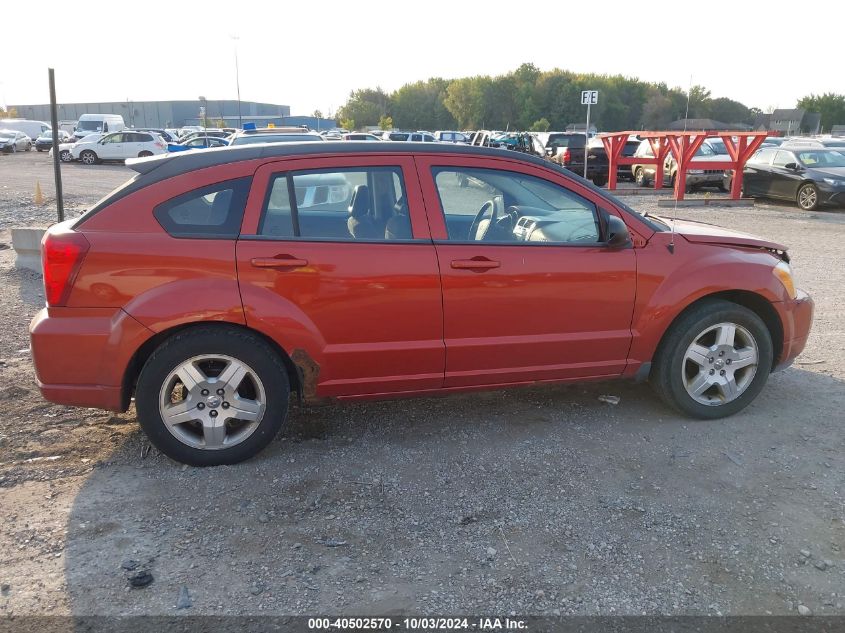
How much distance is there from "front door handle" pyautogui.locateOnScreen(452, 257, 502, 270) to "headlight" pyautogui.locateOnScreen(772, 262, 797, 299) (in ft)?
6.52

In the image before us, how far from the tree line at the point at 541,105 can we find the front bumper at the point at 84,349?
3387 inches

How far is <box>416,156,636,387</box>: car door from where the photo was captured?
13.4 feet

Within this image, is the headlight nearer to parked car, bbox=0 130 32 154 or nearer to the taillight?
the taillight

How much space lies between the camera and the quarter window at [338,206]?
392 cm

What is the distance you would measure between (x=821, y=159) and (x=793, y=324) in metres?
15.3

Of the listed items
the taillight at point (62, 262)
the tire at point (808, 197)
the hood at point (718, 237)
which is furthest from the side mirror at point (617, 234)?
the tire at point (808, 197)

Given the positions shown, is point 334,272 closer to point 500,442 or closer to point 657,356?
point 500,442

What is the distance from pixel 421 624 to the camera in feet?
8.91

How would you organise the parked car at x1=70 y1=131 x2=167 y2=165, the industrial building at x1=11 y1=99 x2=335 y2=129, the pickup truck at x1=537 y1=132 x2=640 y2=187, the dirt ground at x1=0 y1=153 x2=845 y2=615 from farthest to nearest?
the industrial building at x1=11 y1=99 x2=335 y2=129, the parked car at x1=70 y1=131 x2=167 y2=165, the pickup truck at x1=537 y1=132 x2=640 y2=187, the dirt ground at x1=0 y1=153 x2=845 y2=615

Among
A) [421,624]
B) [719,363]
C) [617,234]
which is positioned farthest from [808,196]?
[421,624]

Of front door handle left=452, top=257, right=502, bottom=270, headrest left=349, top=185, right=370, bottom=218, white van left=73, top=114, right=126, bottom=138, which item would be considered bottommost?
front door handle left=452, top=257, right=502, bottom=270

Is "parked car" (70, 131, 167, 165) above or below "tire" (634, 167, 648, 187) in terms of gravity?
above

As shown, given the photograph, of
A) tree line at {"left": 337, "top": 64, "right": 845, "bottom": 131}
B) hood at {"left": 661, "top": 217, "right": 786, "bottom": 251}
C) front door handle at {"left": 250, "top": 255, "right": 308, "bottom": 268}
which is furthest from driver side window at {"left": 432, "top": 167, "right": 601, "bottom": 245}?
tree line at {"left": 337, "top": 64, "right": 845, "bottom": 131}

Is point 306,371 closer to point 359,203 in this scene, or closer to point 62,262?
point 359,203
